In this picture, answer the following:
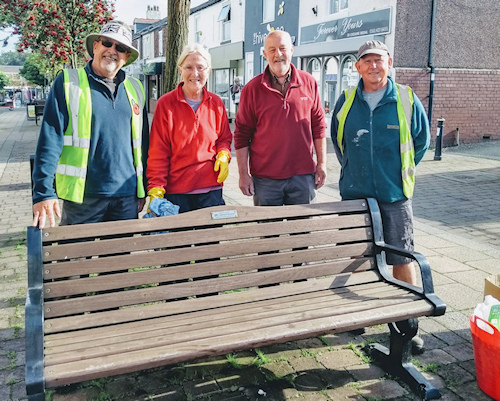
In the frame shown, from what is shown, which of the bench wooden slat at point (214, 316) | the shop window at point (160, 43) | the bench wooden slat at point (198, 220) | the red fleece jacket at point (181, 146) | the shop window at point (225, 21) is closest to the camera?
the bench wooden slat at point (214, 316)

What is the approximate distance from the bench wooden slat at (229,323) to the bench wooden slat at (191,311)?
1.6 inches

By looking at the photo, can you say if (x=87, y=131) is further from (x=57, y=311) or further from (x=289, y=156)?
(x=289, y=156)

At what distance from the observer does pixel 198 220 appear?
126 inches

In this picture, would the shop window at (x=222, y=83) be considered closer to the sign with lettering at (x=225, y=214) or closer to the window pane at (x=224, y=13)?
the window pane at (x=224, y=13)

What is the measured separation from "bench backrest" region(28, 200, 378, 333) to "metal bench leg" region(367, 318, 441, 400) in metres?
0.45

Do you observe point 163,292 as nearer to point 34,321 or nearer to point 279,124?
point 34,321

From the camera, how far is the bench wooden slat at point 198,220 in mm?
2904

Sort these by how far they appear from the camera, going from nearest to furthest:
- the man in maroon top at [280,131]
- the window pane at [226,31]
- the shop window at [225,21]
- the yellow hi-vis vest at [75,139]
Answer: the yellow hi-vis vest at [75,139]
the man in maroon top at [280,131]
the shop window at [225,21]
the window pane at [226,31]

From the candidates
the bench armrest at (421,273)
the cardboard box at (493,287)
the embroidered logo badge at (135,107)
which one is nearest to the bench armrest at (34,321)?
the embroidered logo badge at (135,107)

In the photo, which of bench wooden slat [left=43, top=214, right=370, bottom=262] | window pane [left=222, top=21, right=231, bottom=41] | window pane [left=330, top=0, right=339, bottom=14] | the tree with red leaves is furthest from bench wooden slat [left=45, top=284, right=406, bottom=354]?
window pane [left=222, top=21, right=231, bottom=41]

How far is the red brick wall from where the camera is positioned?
46.0 ft

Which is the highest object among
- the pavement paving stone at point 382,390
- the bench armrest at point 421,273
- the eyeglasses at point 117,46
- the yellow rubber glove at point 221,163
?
the eyeglasses at point 117,46

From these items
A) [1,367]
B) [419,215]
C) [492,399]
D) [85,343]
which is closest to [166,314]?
[85,343]

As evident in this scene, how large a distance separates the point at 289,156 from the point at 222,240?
98 centimetres
